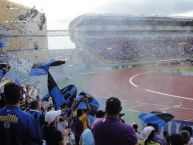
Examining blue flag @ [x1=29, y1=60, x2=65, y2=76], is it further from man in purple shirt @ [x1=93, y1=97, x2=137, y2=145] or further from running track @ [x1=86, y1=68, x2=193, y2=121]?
running track @ [x1=86, y1=68, x2=193, y2=121]

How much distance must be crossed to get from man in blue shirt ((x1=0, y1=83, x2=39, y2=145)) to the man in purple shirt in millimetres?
618

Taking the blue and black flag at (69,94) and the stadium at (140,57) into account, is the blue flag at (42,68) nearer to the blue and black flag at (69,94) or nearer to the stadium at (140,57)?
the blue and black flag at (69,94)

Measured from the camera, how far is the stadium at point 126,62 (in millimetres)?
18234

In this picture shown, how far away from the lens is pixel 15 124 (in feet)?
11.8

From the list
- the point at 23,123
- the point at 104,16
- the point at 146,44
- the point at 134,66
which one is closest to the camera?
the point at 23,123

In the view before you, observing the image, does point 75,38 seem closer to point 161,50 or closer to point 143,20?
point 143,20

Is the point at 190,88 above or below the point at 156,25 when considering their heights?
below

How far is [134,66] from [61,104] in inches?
1508

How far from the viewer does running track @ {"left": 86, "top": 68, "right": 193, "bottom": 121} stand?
58.5 feet

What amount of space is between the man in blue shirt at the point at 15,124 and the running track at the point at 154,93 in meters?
12.2

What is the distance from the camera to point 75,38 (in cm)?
3206

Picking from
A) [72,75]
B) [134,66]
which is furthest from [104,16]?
[134,66]

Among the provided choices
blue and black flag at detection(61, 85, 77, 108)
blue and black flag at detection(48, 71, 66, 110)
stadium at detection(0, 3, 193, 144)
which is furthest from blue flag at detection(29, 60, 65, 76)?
blue and black flag at detection(61, 85, 77, 108)

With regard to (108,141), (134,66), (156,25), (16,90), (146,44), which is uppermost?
(16,90)
